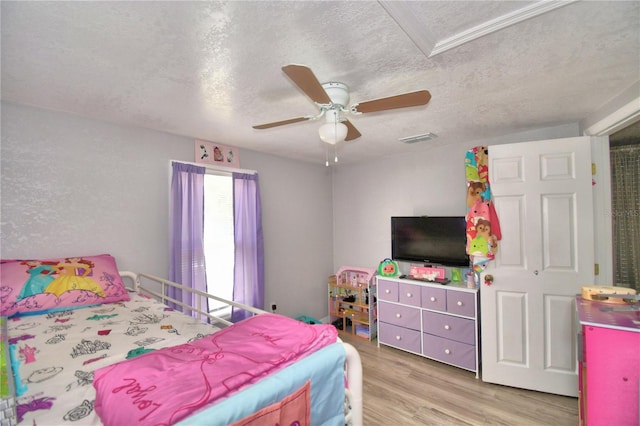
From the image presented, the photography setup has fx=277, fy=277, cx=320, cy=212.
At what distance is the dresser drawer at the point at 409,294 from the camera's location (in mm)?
3172

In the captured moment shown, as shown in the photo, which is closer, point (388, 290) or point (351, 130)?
point (351, 130)

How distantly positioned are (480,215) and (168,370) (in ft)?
8.75

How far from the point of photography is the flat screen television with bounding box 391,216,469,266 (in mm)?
3146

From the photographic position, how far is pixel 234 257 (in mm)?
3246

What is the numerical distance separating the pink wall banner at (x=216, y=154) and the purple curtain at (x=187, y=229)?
A: 0.16 metres

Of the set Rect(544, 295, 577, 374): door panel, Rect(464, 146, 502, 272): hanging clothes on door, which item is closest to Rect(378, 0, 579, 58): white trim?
Rect(464, 146, 502, 272): hanging clothes on door

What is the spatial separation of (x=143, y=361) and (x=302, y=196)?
10.8 ft

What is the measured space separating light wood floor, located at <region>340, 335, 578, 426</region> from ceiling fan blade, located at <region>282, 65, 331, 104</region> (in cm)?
233

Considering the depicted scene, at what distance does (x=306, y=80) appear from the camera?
1215 mm

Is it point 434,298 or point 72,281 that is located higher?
point 72,281

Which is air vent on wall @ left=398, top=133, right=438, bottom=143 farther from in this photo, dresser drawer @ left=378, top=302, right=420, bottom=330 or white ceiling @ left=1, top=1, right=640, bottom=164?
dresser drawer @ left=378, top=302, right=420, bottom=330

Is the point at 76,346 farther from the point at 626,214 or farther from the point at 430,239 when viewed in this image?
the point at 626,214

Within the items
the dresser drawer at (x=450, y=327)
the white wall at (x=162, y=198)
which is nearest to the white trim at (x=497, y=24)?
the white wall at (x=162, y=198)

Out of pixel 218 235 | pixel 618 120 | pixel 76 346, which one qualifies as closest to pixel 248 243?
pixel 218 235
